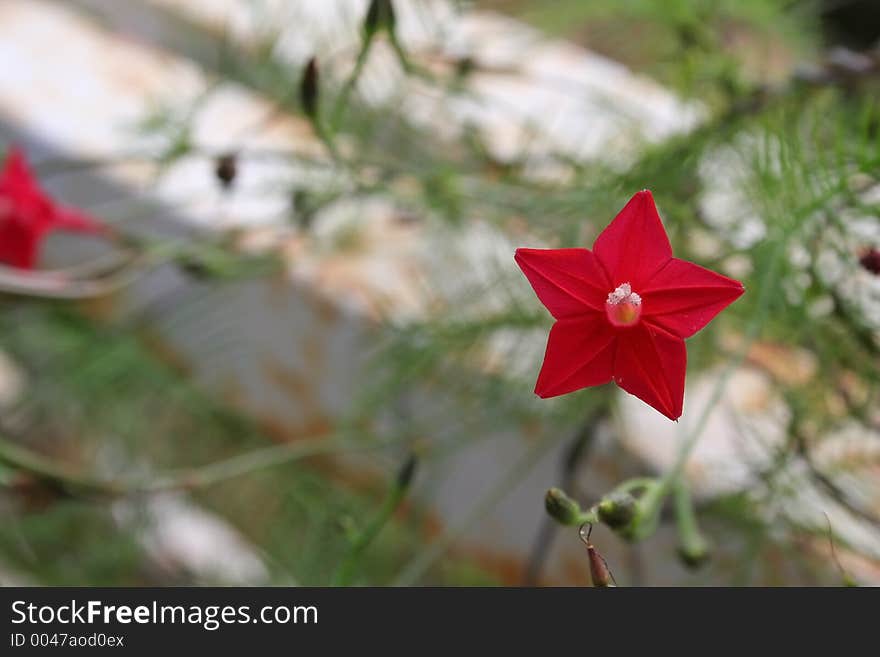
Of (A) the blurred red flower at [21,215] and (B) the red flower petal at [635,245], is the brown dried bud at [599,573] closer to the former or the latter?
(B) the red flower petal at [635,245]

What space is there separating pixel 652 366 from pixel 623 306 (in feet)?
0.05

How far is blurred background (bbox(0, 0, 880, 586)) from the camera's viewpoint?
0.32 m

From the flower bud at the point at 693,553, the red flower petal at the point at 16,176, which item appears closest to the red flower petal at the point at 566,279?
the flower bud at the point at 693,553

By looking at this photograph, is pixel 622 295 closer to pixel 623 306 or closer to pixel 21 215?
pixel 623 306

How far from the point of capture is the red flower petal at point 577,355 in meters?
0.18

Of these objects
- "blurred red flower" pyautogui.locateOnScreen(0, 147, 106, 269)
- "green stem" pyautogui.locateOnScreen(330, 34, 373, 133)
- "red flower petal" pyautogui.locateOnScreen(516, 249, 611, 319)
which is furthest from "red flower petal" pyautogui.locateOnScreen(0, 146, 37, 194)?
"red flower petal" pyautogui.locateOnScreen(516, 249, 611, 319)

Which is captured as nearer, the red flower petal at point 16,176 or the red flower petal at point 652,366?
the red flower petal at point 652,366

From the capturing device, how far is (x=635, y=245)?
0.19 metres

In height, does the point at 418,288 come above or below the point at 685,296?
above

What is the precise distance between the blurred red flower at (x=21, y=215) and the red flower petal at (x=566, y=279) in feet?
0.89

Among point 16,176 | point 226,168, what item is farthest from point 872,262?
point 16,176
